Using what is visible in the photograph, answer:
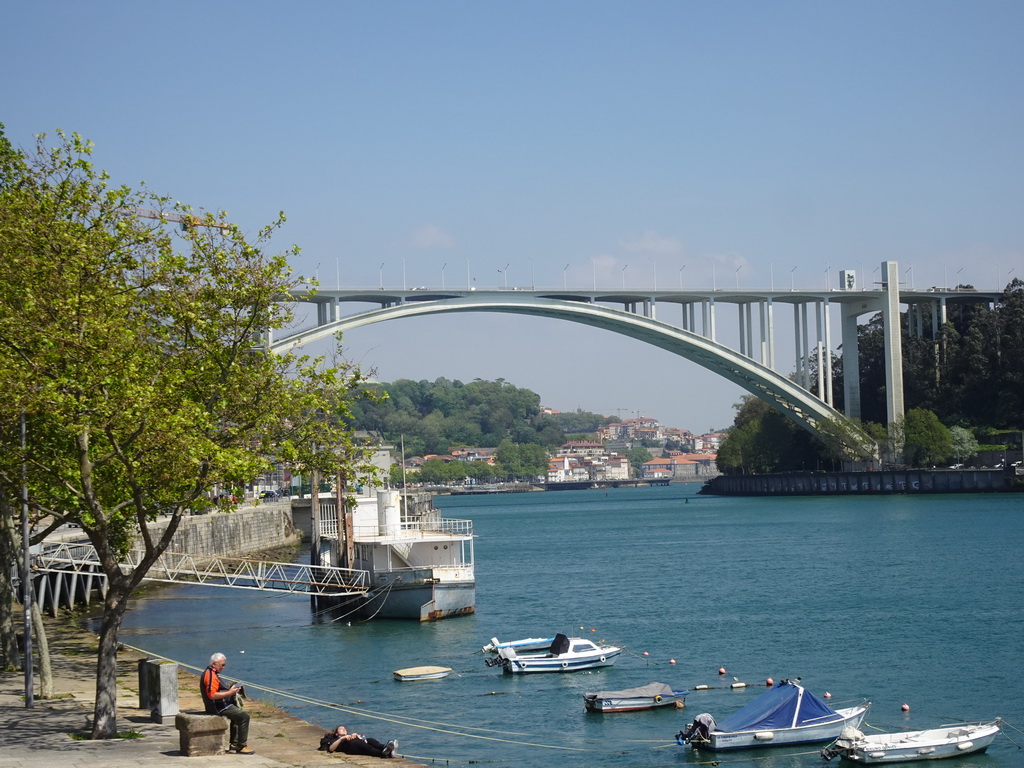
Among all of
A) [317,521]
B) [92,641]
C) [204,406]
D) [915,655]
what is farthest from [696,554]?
[204,406]

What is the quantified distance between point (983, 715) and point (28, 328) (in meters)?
13.2

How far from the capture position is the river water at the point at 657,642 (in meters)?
16.0

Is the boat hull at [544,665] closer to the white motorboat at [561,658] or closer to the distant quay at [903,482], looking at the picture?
the white motorboat at [561,658]

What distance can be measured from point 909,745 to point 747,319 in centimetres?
5796

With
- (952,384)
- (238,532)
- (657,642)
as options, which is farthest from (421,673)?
(952,384)

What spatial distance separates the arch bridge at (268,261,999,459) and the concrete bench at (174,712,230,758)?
46370mm

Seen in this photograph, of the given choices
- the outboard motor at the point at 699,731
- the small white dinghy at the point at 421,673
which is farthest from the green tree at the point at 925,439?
the outboard motor at the point at 699,731

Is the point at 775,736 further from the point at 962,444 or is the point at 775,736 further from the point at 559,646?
the point at 962,444

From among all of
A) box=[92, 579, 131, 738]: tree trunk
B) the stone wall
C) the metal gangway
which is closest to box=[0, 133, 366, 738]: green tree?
box=[92, 579, 131, 738]: tree trunk

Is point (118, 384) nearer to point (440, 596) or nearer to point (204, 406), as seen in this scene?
point (204, 406)

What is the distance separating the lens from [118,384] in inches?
445

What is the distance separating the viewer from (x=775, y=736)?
1470 cm

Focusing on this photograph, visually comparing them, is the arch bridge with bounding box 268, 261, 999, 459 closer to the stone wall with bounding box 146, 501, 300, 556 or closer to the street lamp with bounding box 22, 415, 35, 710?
Result: the stone wall with bounding box 146, 501, 300, 556

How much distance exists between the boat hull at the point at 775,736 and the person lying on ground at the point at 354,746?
Answer: 415cm
